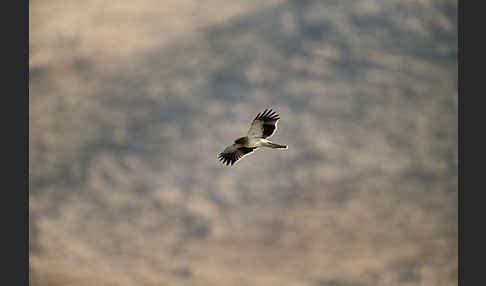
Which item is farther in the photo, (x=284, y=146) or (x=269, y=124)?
(x=269, y=124)

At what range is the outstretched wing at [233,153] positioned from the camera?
35719mm

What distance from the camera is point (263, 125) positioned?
113 ft

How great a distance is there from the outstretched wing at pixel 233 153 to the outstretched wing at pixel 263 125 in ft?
4.52

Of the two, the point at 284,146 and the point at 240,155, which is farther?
the point at 240,155

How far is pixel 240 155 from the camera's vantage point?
35.9 metres

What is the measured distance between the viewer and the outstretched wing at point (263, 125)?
113 feet

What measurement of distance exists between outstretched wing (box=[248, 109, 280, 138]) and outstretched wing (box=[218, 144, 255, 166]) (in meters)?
1.38

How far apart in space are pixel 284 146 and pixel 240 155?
430cm

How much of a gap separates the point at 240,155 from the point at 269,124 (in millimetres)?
2721

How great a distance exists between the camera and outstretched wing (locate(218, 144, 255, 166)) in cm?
3572

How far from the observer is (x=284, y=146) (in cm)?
3219

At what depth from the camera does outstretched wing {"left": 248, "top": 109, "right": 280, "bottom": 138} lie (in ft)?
113

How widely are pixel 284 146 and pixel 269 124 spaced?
2.49 metres

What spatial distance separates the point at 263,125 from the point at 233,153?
2.69 metres
